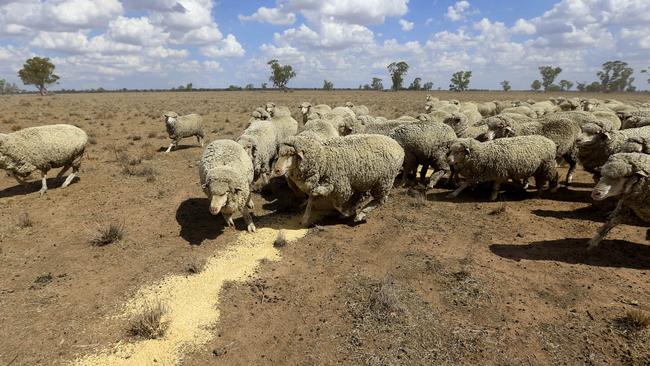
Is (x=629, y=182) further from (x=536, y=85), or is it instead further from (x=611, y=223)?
(x=536, y=85)

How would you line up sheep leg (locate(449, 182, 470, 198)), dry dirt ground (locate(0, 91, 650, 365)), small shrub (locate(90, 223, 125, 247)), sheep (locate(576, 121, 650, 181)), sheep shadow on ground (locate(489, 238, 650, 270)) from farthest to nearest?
sheep leg (locate(449, 182, 470, 198)) → sheep (locate(576, 121, 650, 181)) → small shrub (locate(90, 223, 125, 247)) → sheep shadow on ground (locate(489, 238, 650, 270)) → dry dirt ground (locate(0, 91, 650, 365))

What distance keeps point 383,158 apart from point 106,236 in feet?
20.8

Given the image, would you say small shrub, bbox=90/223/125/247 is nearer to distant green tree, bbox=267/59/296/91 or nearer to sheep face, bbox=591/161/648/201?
sheep face, bbox=591/161/648/201

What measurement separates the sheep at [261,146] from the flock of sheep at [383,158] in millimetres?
35

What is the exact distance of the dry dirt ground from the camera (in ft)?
15.0

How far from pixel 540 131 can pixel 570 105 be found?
1019 centimetres

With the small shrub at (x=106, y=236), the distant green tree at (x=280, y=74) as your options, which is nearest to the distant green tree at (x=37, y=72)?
the distant green tree at (x=280, y=74)

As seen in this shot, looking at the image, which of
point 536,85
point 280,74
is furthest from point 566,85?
point 280,74

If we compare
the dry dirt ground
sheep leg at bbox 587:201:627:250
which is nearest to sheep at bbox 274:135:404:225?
the dry dirt ground

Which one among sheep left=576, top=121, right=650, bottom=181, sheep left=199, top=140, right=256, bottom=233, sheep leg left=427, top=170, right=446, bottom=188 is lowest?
sheep leg left=427, top=170, right=446, bottom=188

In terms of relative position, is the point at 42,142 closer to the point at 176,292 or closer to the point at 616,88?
the point at 176,292

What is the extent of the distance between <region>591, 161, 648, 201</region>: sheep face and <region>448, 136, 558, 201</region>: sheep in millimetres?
3045

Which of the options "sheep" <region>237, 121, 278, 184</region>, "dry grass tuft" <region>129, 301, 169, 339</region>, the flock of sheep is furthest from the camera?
"sheep" <region>237, 121, 278, 184</region>

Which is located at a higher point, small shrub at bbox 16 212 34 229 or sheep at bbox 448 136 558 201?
sheep at bbox 448 136 558 201
